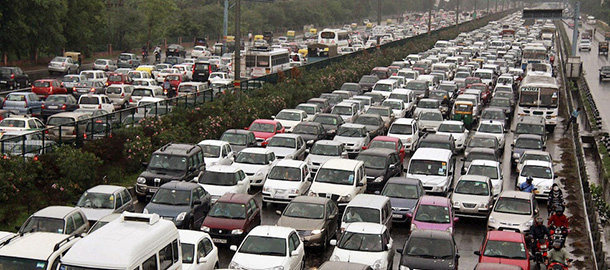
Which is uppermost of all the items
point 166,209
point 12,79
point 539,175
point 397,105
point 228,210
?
point 228,210

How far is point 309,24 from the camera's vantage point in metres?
157

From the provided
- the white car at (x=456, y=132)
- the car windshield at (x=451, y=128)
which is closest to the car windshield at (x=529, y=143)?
the white car at (x=456, y=132)

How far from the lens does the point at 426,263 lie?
1792 centimetres

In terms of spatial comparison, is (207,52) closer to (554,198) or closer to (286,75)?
(286,75)

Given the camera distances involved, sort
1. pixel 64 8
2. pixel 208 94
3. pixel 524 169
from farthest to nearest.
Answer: pixel 64 8, pixel 208 94, pixel 524 169

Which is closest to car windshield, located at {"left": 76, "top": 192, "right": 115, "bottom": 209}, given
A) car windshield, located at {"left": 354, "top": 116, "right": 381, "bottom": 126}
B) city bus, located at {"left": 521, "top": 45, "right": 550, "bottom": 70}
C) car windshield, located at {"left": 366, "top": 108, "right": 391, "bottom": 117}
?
car windshield, located at {"left": 354, "top": 116, "right": 381, "bottom": 126}

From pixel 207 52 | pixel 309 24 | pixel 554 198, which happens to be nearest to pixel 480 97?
pixel 554 198

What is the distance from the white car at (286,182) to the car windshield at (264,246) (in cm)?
711

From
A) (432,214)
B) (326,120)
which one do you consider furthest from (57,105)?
(432,214)

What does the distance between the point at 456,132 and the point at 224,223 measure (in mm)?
18180

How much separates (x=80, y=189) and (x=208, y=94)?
16.1 meters

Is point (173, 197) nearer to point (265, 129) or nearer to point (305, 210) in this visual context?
point (305, 210)

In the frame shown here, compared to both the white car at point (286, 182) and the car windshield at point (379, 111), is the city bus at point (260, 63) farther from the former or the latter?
the white car at point (286, 182)

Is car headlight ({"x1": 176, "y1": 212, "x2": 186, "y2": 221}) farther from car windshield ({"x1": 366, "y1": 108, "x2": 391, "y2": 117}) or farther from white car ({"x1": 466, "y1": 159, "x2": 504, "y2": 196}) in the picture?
car windshield ({"x1": 366, "y1": 108, "x2": 391, "y2": 117})
